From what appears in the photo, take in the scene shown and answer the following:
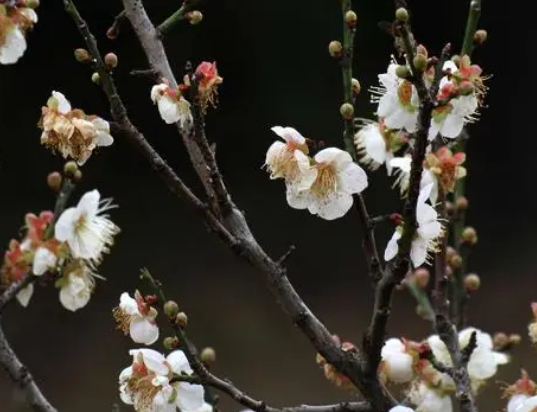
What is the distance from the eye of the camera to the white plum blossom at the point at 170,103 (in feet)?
2.78

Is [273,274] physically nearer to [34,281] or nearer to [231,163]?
[34,281]

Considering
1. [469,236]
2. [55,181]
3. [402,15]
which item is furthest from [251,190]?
[402,15]

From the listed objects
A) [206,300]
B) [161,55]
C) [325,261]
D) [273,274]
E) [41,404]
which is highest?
[325,261]

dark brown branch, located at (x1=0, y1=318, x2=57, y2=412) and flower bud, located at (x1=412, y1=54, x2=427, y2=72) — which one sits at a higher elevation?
flower bud, located at (x1=412, y1=54, x2=427, y2=72)

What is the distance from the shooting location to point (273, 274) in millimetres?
859

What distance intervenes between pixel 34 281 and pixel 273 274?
264 millimetres

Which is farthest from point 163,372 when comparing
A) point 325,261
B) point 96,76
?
point 325,261

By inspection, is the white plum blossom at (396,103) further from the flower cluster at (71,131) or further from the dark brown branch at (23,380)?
the dark brown branch at (23,380)

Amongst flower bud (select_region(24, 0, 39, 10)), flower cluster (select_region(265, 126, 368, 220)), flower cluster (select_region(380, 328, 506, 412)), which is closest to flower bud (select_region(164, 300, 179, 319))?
flower cluster (select_region(265, 126, 368, 220))

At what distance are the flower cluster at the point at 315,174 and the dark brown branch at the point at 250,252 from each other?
7 centimetres

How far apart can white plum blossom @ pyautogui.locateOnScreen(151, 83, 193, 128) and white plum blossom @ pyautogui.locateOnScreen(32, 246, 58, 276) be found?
0.20 meters

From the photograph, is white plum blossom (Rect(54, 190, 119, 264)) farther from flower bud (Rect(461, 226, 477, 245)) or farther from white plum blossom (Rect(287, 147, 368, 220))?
flower bud (Rect(461, 226, 477, 245))

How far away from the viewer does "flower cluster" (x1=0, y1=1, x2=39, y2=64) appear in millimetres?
971

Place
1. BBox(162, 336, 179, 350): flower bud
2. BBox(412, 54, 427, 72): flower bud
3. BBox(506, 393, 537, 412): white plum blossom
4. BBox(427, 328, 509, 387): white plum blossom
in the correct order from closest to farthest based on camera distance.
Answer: BBox(412, 54, 427, 72): flower bud → BBox(162, 336, 179, 350): flower bud → BBox(506, 393, 537, 412): white plum blossom → BBox(427, 328, 509, 387): white plum blossom
